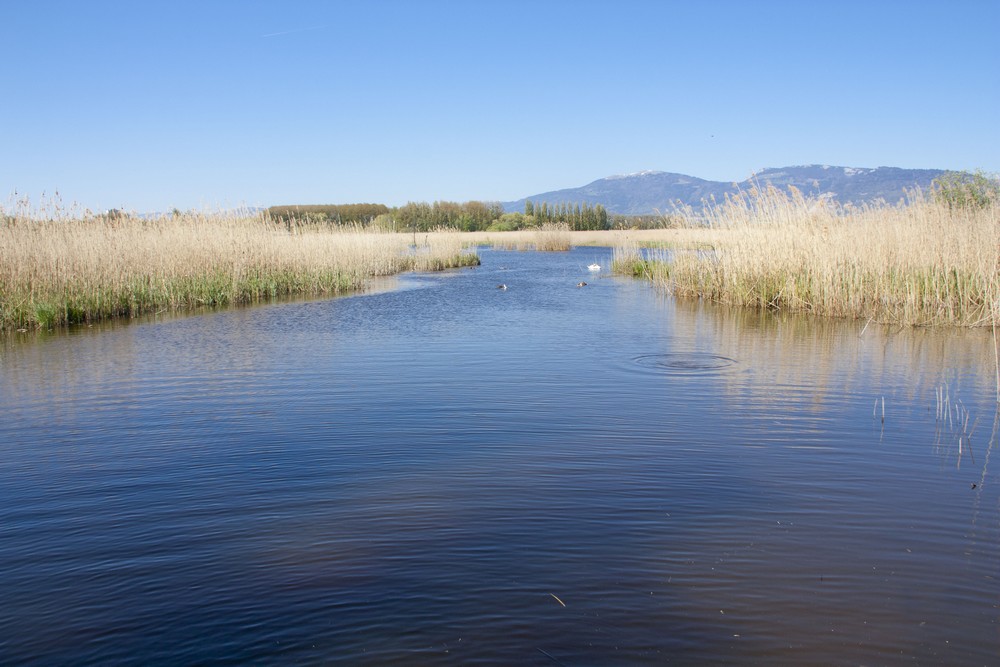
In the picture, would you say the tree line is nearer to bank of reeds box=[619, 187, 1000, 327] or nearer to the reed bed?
the reed bed

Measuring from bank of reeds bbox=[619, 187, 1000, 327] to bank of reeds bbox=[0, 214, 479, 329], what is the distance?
10.2 metres

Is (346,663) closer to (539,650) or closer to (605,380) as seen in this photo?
(539,650)


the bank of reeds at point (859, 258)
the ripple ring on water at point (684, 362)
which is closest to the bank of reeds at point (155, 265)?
the ripple ring on water at point (684, 362)

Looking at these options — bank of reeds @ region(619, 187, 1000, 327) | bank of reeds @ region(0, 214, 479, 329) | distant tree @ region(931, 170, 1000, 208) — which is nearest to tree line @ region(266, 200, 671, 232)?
distant tree @ region(931, 170, 1000, 208)

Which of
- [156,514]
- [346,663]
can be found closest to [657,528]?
[346,663]

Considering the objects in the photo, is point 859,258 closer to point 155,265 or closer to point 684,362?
point 684,362

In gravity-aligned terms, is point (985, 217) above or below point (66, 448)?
above

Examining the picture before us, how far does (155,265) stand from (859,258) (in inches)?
508

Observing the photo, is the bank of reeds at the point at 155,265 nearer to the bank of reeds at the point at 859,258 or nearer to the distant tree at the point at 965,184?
the bank of reeds at the point at 859,258

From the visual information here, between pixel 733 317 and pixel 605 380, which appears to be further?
pixel 733 317

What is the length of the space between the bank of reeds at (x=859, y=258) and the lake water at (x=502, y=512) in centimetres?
318

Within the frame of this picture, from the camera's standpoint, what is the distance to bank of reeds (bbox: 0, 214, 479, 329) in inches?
484

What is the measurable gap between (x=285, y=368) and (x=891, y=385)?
20.5 ft

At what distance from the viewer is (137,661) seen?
8.99 feet
